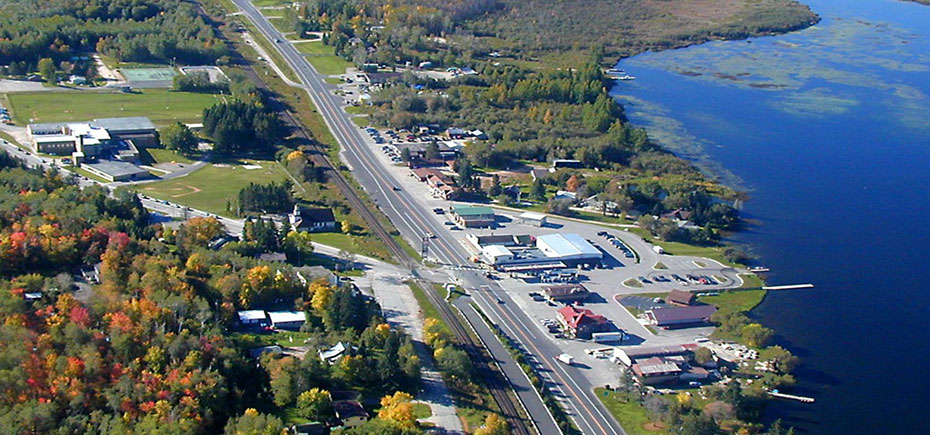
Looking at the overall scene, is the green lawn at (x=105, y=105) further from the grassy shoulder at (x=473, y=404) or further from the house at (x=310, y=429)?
the house at (x=310, y=429)

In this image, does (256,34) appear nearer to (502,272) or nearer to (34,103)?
(34,103)

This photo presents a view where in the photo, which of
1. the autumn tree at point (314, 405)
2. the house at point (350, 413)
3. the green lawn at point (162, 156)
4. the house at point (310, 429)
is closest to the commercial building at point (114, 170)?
the green lawn at point (162, 156)

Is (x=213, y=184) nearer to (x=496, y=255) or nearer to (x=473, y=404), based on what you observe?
(x=496, y=255)

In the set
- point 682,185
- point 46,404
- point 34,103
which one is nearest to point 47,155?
point 34,103

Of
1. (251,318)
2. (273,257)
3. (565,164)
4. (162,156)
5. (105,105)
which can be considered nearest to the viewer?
(251,318)

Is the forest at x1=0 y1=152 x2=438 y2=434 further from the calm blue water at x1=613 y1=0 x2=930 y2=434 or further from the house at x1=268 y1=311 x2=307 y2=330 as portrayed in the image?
the calm blue water at x1=613 y1=0 x2=930 y2=434

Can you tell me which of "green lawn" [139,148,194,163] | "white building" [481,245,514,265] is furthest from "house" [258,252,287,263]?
"green lawn" [139,148,194,163]

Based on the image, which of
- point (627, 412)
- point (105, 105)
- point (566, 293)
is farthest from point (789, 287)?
point (105, 105)
